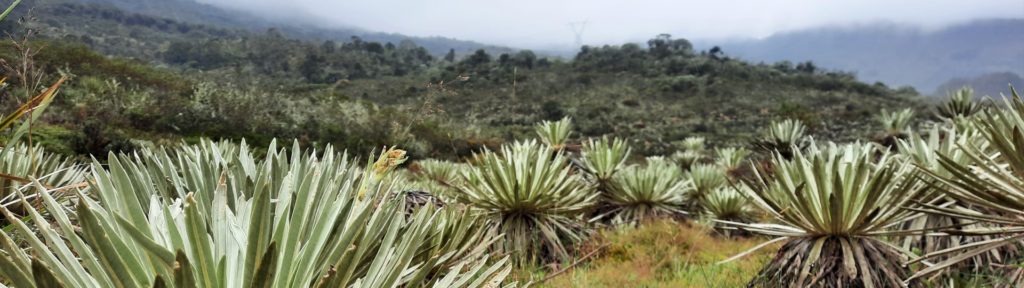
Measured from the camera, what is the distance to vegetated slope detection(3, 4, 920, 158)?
13891 mm

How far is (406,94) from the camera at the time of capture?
4881 cm

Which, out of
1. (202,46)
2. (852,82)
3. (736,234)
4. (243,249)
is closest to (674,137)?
(736,234)

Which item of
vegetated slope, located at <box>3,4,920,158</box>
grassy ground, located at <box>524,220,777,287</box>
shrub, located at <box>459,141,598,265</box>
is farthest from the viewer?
vegetated slope, located at <box>3,4,920,158</box>

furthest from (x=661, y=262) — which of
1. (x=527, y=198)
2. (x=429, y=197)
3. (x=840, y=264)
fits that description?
(x=429, y=197)

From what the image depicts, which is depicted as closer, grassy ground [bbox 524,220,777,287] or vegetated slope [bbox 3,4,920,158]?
grassy ground [bbox 524,220,777,287]

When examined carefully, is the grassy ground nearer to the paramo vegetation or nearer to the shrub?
the paramo vegetation

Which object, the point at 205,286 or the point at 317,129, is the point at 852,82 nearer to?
the point at 317,129

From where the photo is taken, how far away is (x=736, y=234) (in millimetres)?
7738

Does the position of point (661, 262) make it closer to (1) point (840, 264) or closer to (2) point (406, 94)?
(1) point (840, 264)

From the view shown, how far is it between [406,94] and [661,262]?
46497 millimetres

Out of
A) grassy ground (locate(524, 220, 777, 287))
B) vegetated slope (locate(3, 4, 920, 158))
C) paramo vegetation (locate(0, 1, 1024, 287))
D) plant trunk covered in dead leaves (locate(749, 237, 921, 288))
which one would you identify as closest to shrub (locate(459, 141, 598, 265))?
paramo vegetation (locate(0, 1, 1024, 287))

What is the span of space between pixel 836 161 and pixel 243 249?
8.98 feet

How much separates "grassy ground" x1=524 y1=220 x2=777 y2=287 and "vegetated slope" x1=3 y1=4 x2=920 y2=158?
159 centimetres

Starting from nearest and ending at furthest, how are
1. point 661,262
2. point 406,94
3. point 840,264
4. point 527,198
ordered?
point 840,264, point 661,262, point 527,198, point 406,94
